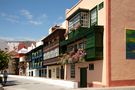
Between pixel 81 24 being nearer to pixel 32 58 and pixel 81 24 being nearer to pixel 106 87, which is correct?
pixel 106 87

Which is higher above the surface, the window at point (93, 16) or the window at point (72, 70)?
the window at point (93, 16)

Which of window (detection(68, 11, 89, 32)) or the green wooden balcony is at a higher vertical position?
window (detection(68, 11, 89, 32))

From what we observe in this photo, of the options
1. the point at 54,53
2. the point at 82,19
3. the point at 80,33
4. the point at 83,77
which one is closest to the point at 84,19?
the point at 82,19

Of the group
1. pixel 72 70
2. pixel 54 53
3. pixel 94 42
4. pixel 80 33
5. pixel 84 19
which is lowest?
pixel 72 70

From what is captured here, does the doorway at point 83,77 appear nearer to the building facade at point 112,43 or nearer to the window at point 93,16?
the building facade at point 112,43

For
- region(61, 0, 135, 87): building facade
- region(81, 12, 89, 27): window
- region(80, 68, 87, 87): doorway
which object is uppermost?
region(81, 12, 89, 27): window

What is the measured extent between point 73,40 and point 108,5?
9247 mm

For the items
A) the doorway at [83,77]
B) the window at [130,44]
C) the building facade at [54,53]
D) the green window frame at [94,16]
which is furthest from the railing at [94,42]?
the building facade at [54,53]

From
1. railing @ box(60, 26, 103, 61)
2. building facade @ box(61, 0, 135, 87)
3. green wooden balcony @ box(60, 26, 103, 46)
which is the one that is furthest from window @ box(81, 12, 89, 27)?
building facade @ box(61, 0, 135, 87)

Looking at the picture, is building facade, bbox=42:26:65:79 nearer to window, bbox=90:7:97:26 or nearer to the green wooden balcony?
the green wooden balcony

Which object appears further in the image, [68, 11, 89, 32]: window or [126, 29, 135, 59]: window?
[68, 11, 89, 32]: window

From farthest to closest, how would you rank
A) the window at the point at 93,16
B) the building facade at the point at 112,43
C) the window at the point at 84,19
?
the window at the point at 84,19, the window at the point at 93,16, the building facade at the point at 112,43

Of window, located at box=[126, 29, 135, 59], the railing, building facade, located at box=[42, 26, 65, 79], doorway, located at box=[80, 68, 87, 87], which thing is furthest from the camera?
building facade, located at box=[42, 26, 65, 79]

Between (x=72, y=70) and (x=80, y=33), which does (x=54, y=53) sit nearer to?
(x=72, y=70)
